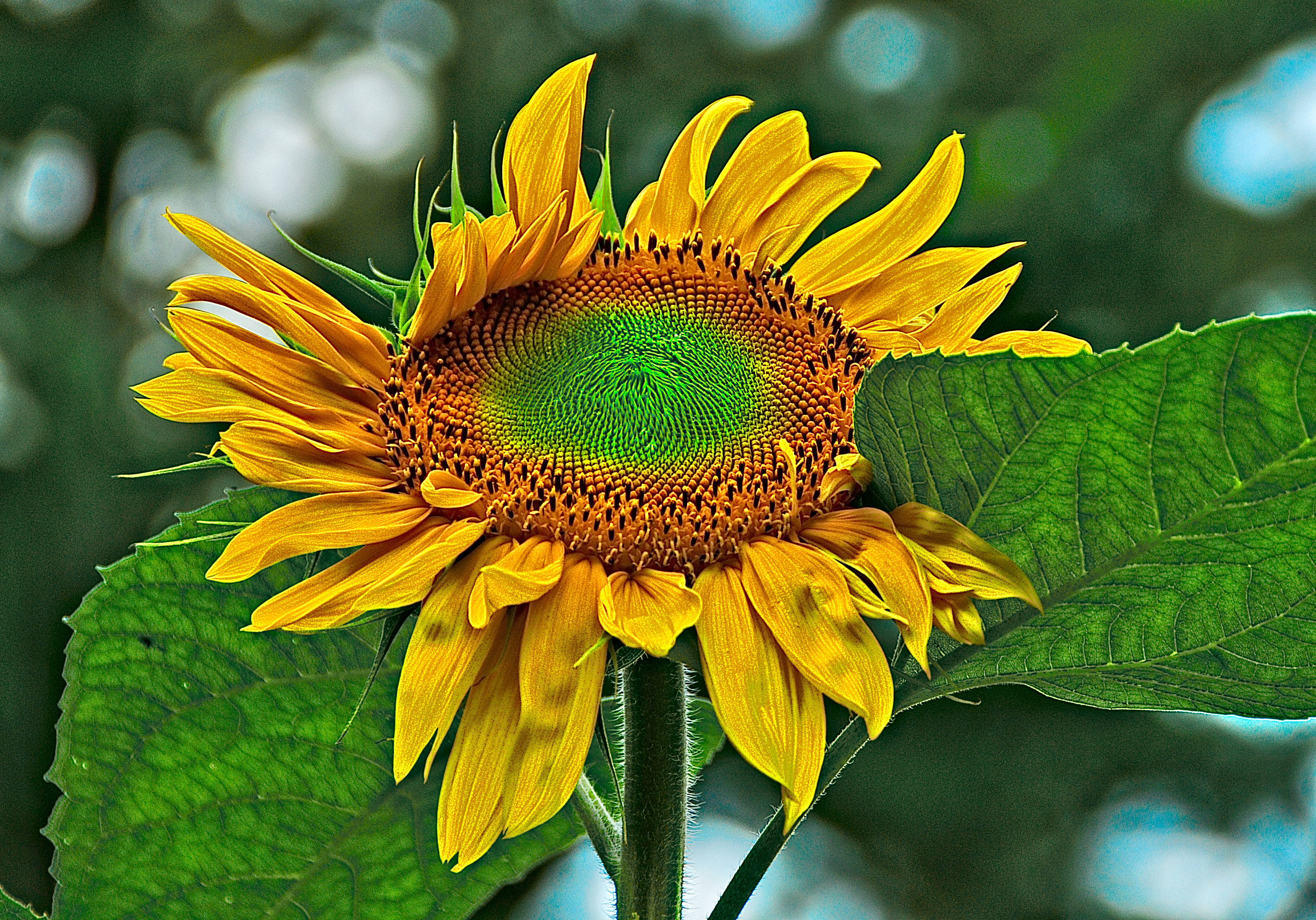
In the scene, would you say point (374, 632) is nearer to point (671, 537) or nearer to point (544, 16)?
point (671, 537)

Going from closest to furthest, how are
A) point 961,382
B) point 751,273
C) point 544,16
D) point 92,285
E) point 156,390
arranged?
point 961,382 < point 156,390 < point 751,273 < point 92,285 < point 544,16

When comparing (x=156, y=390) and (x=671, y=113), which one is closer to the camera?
(x=156, y=390)

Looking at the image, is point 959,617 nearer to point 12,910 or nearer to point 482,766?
point 482,766

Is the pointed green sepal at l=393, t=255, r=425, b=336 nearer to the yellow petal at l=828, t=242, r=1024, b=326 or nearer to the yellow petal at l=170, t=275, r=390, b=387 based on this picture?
the yellow petal at l=170, t=275, r=390, b=387

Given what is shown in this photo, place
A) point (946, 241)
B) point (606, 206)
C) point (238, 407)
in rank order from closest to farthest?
point (238, 407)
point (606, 206)
point (946, 241)

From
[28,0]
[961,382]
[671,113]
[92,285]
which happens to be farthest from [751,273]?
[28,0]

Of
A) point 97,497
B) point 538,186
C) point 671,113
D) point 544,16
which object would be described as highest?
point 544,16

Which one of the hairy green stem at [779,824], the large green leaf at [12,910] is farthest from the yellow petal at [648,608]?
the large green leaf at [12,910]

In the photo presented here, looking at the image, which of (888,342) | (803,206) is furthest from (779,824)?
(803,206)
